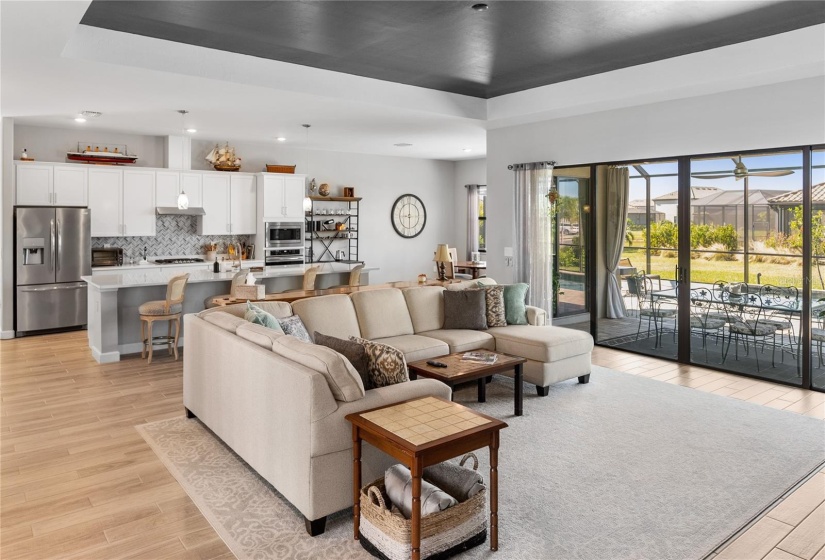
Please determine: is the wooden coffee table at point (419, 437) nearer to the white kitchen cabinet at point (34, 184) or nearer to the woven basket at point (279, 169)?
the white kitchen cabinet at point (34, 184)

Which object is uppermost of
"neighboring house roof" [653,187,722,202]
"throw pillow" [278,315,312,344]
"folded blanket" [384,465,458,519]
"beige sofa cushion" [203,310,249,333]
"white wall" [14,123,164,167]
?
"white wall" [14,123,164,167]

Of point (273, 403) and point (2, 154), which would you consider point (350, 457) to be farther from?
point (2, 154)

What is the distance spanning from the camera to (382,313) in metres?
5.43

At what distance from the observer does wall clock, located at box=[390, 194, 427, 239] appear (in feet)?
38.8

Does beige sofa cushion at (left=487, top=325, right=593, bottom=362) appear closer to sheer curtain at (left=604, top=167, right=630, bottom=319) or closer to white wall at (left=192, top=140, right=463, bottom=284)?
sheer curtain at (left=604, top=167, right=630, bottom=319)

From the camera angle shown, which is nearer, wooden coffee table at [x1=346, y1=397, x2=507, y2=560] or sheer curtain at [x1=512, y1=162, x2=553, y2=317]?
wooden coffee table at [x1=346, y1=397, x2=507, y2=560]

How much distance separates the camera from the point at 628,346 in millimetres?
6922

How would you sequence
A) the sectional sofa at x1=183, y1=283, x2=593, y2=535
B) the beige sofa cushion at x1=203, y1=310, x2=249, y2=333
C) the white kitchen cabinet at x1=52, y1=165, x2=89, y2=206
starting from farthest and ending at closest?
the white kitchen cabinet at x1=52, y1=165, x2=89, y2=206
the beige sofa cushion at x1=203, y1=310, x2=249, y2=333
the sectional sofa at x1=183, y1=283, x2=593, y2=535

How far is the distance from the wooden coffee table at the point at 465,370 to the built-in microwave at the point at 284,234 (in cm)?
549

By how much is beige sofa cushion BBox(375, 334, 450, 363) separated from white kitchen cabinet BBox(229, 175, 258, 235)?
16.5 ft

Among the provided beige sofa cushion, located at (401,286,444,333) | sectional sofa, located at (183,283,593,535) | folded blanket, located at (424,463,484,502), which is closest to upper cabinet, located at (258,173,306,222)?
beige sofa cushion, located at (401,286,444,333)

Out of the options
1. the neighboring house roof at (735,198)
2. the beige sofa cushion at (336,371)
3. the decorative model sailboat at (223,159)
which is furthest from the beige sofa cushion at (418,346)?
the decorative model sailboat at (223,159)

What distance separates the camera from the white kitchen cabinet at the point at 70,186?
7.91m

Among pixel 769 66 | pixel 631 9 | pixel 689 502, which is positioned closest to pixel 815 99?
pixel 769 66
